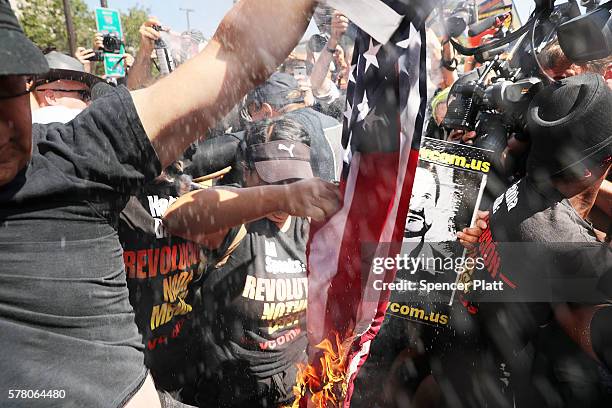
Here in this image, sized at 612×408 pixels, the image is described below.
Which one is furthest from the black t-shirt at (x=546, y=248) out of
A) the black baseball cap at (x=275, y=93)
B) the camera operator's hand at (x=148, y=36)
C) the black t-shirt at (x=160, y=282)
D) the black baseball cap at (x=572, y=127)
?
the camera operator's hand at (x=148, y=36)

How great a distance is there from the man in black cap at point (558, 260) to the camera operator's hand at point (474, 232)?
0.33ft

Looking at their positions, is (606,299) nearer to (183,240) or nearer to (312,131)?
(183,240)

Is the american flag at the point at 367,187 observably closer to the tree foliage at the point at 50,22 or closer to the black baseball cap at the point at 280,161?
the black baseball cap at the point at 280,161

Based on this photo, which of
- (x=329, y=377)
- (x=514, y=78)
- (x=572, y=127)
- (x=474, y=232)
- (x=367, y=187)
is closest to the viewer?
(x=367, y=187)

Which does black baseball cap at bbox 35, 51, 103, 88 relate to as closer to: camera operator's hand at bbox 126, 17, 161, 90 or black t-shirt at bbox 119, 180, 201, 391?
camera operator's hand at bbox 126, 17, 161, 90

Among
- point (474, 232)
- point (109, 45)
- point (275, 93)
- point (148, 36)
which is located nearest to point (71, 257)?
point (474, 232)

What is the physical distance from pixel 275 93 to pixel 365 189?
117 inches

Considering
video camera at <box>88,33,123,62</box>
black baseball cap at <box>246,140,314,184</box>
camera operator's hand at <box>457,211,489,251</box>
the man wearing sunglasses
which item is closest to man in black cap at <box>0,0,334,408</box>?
black baseball cap at <box>246,140,314,184</box>

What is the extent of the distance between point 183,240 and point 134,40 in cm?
3905

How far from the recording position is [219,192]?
69.0 inches

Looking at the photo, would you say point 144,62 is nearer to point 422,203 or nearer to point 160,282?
point 160,282

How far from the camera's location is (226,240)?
2105 millimetres

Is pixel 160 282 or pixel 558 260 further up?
pixel 558 260

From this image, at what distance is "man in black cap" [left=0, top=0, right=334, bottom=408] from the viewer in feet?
3.19
